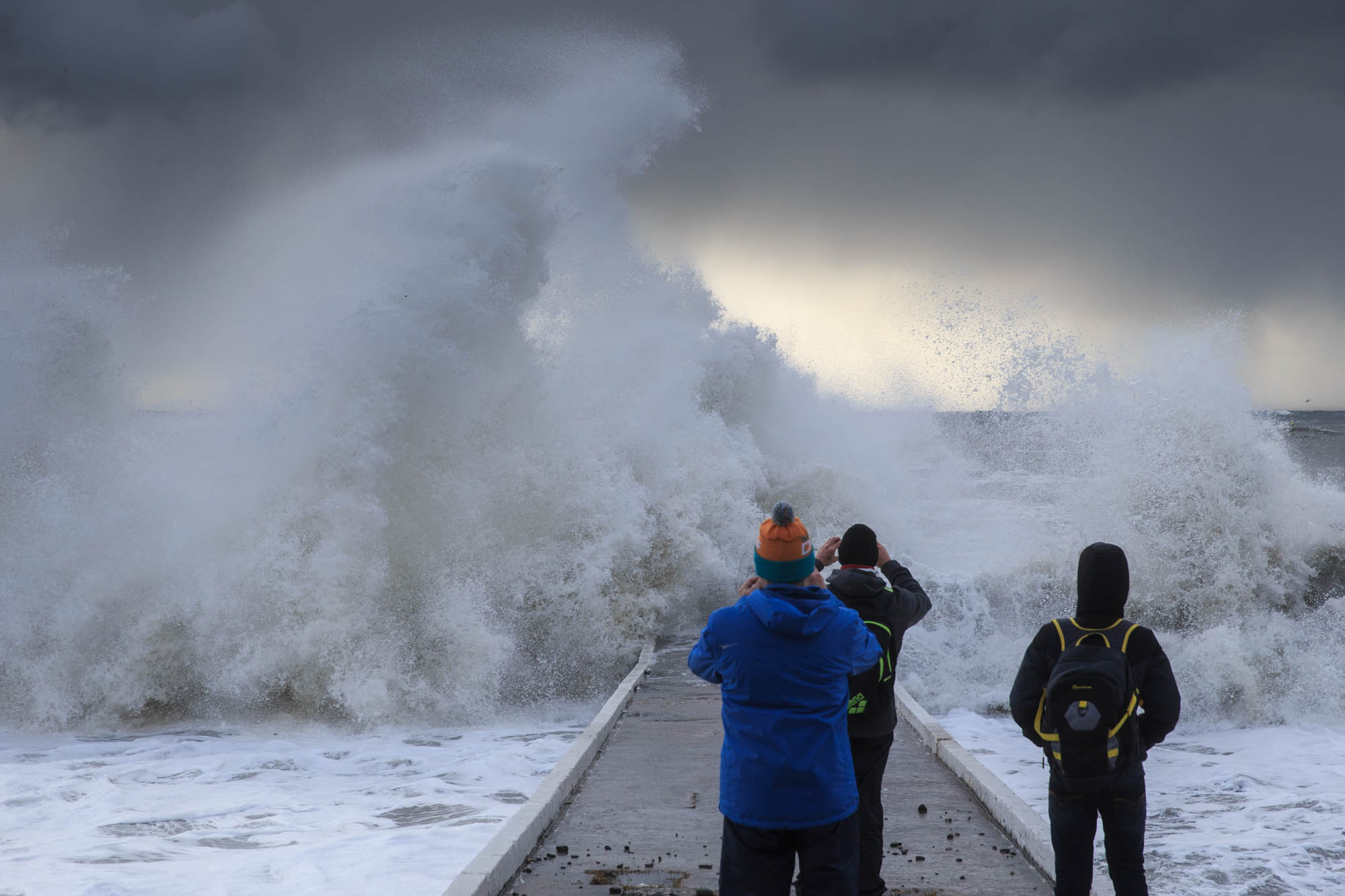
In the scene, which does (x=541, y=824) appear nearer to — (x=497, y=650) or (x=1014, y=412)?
(x=497, y=650)

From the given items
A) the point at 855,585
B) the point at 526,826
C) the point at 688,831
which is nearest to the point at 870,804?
the point at 855,585

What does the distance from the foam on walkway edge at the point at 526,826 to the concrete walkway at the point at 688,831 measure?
0.20 ft

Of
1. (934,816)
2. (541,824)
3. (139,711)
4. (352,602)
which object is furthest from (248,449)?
(934,816)

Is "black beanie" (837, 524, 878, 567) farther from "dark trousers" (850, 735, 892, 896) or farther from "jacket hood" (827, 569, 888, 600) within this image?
"dark trousers" (850, 735, 892, 896)

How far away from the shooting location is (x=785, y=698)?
8.60 ft

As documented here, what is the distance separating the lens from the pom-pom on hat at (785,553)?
269cm

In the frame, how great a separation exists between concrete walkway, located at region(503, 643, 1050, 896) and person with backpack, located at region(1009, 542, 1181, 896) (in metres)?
1.27

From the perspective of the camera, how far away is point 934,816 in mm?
5363

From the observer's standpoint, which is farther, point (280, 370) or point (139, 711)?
point (280, 370)

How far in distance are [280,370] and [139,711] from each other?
4.34 m

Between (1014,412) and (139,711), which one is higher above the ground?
(1014,412)

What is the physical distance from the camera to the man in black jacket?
3.57 m

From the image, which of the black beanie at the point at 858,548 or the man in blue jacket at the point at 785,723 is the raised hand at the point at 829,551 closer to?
the black beanie at the point at 858,548

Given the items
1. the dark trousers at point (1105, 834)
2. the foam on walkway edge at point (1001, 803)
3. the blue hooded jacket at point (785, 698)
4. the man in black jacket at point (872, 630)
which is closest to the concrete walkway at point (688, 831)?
the foam on walkway edge at point (1001, 803)
